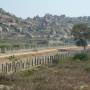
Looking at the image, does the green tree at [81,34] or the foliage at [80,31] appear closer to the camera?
the green tree at [81,34]

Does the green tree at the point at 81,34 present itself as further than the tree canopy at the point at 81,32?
No

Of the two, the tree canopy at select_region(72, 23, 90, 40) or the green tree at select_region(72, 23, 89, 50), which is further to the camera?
the tree canopy at select_region(72, 23, 90, 40)

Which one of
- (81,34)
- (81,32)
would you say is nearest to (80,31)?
(81,32)

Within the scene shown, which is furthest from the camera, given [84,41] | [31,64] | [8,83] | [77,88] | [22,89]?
[84,41]

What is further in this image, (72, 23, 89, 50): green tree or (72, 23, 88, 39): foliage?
(72, 23, 88, 39): foliage

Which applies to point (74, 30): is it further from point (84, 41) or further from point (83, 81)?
point (83, 81)

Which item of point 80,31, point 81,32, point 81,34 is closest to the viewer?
point 81,34

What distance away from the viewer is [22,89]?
1995 cm

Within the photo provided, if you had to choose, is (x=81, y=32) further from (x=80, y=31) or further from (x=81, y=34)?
(x=81, y=34)

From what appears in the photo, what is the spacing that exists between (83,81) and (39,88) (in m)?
7.27

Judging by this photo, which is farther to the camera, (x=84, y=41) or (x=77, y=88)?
(x=84, y=41)

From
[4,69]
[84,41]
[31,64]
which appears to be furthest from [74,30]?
[4,69]

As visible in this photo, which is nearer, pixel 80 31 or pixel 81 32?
pixel 80 31

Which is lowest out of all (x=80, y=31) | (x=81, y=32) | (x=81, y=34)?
(x=81, y=34)
